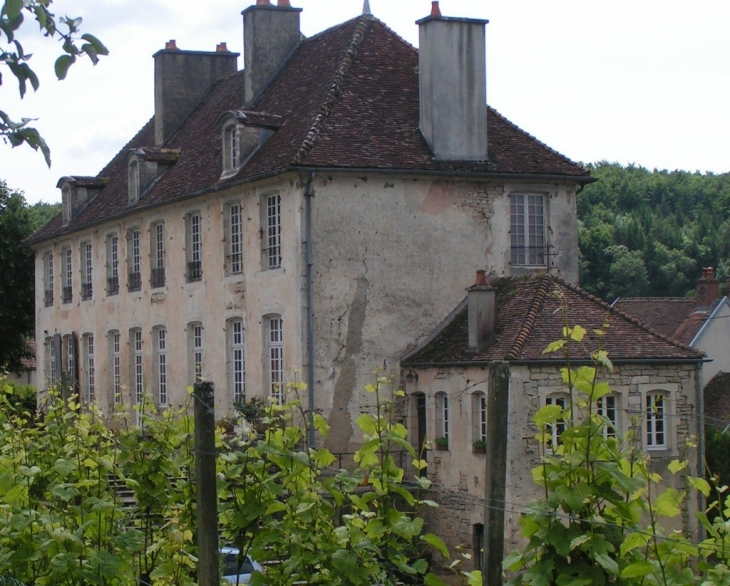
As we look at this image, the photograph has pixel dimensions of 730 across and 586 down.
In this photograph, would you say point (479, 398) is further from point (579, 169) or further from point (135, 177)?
point (135, 177)

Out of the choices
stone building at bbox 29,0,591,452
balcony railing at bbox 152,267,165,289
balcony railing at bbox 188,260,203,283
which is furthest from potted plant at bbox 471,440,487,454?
balcony railing at bbox 152,267,165,289

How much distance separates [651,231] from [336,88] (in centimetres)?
5623

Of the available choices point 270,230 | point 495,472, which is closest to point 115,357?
point 270,230

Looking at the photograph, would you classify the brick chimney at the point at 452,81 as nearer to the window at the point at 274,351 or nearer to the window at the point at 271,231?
the window at the point at 271,231

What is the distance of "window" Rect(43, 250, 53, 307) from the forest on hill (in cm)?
3955

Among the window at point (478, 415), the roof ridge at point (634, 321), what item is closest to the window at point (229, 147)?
the roof ridge at point (634, 321)

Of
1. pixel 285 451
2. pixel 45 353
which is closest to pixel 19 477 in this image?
pixel 285 451

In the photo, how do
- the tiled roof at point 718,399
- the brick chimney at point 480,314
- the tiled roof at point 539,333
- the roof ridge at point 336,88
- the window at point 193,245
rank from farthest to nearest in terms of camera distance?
the tiled roof at point 718,399 < the window at point 193,245 < the roof ridge at point 336,88 < the brick chimney at point 480,314 < the tiled roof at point 539,333

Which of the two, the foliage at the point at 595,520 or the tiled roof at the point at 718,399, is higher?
the foliage at the point at 595,520

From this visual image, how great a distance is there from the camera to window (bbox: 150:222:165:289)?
106 feet

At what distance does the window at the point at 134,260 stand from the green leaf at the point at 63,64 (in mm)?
28248

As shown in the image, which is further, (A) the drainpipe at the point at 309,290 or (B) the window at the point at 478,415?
(A) the drainpipe at the point at 309,290

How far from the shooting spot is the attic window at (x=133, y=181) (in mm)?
33531

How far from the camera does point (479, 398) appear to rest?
80.3 feet
